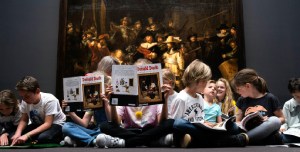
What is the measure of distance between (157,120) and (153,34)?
377cm

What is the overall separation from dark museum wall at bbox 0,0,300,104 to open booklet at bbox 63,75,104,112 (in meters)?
3.46

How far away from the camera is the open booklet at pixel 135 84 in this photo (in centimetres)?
437

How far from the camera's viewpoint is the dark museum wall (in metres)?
8.24

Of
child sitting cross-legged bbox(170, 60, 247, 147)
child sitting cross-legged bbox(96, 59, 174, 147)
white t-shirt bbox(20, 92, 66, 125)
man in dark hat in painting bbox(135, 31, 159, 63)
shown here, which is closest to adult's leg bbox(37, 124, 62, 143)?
white t-shirt bbox(20, 92, 66, 125)

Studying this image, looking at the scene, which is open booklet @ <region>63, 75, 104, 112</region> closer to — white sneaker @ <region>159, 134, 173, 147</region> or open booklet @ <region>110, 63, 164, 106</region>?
open booklet @ <region>110, 63, 164, 106</region>

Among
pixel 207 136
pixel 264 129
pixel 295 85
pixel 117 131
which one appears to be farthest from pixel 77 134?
pixel 295 85

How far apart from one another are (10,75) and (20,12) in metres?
1.42

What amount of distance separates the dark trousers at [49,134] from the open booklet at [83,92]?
53 centimetres

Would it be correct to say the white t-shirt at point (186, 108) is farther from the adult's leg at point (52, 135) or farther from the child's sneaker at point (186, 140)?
the adult's leg at point (52, 135)

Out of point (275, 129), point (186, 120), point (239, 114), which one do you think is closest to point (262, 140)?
point (275, 129)

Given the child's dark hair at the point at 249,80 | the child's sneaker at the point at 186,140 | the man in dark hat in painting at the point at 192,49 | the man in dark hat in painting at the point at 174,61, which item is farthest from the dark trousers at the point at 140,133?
the man in dark hat in painting at the point at 192,49

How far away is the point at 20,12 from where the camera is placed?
8.51m

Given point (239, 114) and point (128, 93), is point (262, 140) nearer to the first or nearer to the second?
point (239, 114)

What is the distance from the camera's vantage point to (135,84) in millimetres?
4406
